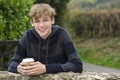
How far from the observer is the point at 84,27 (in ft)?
69.5

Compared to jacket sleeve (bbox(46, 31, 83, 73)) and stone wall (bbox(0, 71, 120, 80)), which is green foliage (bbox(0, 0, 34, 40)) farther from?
stone wall (bbox(0, 71, 120, 80))

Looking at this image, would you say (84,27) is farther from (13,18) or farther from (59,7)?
(13,18)

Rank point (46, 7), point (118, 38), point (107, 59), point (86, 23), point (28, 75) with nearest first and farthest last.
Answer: point (28, 75), point (46, 7), point (107, 59), point (118, 38), point (86, 23)

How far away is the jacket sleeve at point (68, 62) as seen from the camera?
311cm

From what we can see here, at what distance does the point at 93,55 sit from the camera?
1677 cm

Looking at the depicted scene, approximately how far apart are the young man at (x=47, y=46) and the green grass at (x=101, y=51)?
36.9 ft

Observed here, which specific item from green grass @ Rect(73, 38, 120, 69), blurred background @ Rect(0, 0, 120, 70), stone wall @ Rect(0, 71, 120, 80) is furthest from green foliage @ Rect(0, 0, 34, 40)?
green grass @ Rect(73, 38, 120, 69)

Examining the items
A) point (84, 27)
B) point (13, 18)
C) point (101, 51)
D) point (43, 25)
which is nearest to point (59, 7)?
point (101, 51)

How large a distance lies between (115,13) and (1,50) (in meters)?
12.3

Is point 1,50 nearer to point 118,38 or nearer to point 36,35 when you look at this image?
point 36,35

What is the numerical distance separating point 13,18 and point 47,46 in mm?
5036

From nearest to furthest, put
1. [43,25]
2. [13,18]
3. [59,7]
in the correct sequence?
[43,25] < [13,18] < [59,7]

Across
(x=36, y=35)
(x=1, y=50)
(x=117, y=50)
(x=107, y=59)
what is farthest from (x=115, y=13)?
(x=36, y=35)

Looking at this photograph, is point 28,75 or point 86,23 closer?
point 28,75
